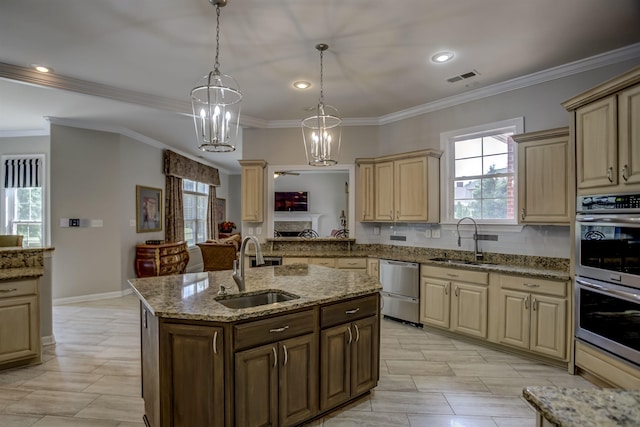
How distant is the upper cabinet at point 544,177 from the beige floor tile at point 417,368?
1.68 m

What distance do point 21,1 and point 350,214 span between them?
13.4ft

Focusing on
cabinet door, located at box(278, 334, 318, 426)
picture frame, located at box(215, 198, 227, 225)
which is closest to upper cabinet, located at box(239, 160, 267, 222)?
cabinet door, located at box(278, 334, 318, 426)

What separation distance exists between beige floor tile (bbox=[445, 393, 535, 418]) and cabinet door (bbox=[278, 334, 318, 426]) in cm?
112

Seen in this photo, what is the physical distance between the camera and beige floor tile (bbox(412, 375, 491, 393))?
2719mm

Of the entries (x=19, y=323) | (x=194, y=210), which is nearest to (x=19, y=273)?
(x=19, y=323)

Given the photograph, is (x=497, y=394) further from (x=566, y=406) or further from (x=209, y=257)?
(x=209, y=257)

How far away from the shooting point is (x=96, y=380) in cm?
286

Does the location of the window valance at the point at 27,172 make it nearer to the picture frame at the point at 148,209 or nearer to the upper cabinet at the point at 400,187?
the picture frame at the point at 148,209

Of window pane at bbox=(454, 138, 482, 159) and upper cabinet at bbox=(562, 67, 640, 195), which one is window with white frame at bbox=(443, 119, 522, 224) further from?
upper cabinet at bbox=(562, 67, 640, 195)

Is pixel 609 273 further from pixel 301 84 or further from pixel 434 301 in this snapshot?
pixel 301 84

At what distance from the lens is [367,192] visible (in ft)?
16.3

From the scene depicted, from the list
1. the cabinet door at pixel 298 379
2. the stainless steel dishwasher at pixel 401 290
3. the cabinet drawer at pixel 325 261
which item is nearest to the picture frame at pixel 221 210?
the cabinet drawer at pixel 325 261

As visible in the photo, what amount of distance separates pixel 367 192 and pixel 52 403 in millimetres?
4011

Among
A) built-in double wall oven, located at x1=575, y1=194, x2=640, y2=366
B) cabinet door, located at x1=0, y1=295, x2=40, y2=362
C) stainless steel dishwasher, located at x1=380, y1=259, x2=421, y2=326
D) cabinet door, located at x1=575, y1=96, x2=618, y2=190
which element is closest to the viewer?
built-in double wall oven, located at x1=575, y1=194, x2=640, y2=366
